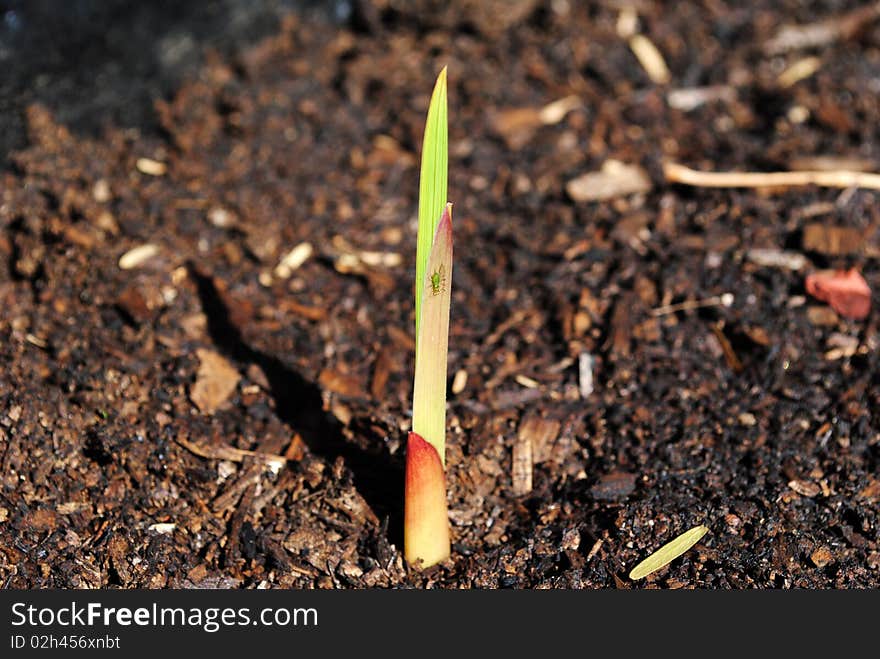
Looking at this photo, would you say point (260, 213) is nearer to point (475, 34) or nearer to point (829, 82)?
point (475, 34)

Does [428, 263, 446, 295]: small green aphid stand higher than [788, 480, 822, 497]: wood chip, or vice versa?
[428, 263, 446, 295]: small green aphid

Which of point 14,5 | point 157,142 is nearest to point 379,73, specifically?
point 157,142

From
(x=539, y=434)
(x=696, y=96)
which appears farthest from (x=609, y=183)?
(x=539, y=434)

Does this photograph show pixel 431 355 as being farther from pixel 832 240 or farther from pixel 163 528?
pixel 832 240

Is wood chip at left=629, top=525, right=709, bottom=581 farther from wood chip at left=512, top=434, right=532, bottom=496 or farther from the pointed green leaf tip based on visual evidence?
the pointed green leaf tip

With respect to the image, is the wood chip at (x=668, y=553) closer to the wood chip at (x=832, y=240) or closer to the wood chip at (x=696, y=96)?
the wood chip at (x=832, y=240)

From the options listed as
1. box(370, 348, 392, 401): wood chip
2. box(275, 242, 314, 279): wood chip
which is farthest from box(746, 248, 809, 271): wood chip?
box(275, 242, 314, 279): wood chip
